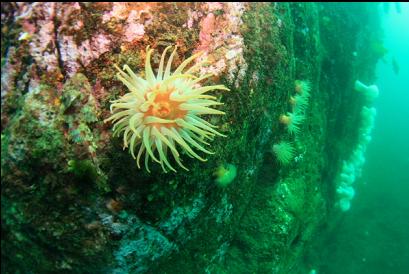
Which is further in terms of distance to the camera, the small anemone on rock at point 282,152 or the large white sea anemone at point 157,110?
the small anemone on rock at point 282,152

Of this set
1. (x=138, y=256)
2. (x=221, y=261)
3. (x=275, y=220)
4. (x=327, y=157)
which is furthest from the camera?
(x=327, y=157)

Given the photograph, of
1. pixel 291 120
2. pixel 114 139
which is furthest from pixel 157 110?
pixel 291 120

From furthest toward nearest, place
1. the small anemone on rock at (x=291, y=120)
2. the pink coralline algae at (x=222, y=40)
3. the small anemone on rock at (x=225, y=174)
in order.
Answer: the small anemone on rock at (x=291, y=120), the small anemone on rock at (x=225, y=174), the pink coralline algae at (x=222, y=40)

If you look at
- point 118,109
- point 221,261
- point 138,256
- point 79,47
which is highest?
point 79,47

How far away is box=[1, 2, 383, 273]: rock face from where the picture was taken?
2930 mm

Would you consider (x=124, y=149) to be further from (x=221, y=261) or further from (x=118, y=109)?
(x=221, y=261)

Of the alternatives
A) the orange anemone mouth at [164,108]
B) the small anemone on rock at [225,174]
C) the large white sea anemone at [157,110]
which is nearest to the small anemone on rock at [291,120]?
the small anemone on rock at [225,174]

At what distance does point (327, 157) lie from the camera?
28.4 ft

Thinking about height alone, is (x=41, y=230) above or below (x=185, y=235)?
above

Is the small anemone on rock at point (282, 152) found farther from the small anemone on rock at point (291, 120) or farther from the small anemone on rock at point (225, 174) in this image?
the small anemone on rock at point (225, 174)

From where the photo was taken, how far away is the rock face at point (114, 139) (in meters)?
2.93

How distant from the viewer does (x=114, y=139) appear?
3152 millimetres

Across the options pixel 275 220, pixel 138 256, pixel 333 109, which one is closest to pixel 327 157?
pixel 333 109

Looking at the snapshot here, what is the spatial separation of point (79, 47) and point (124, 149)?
1075mm
